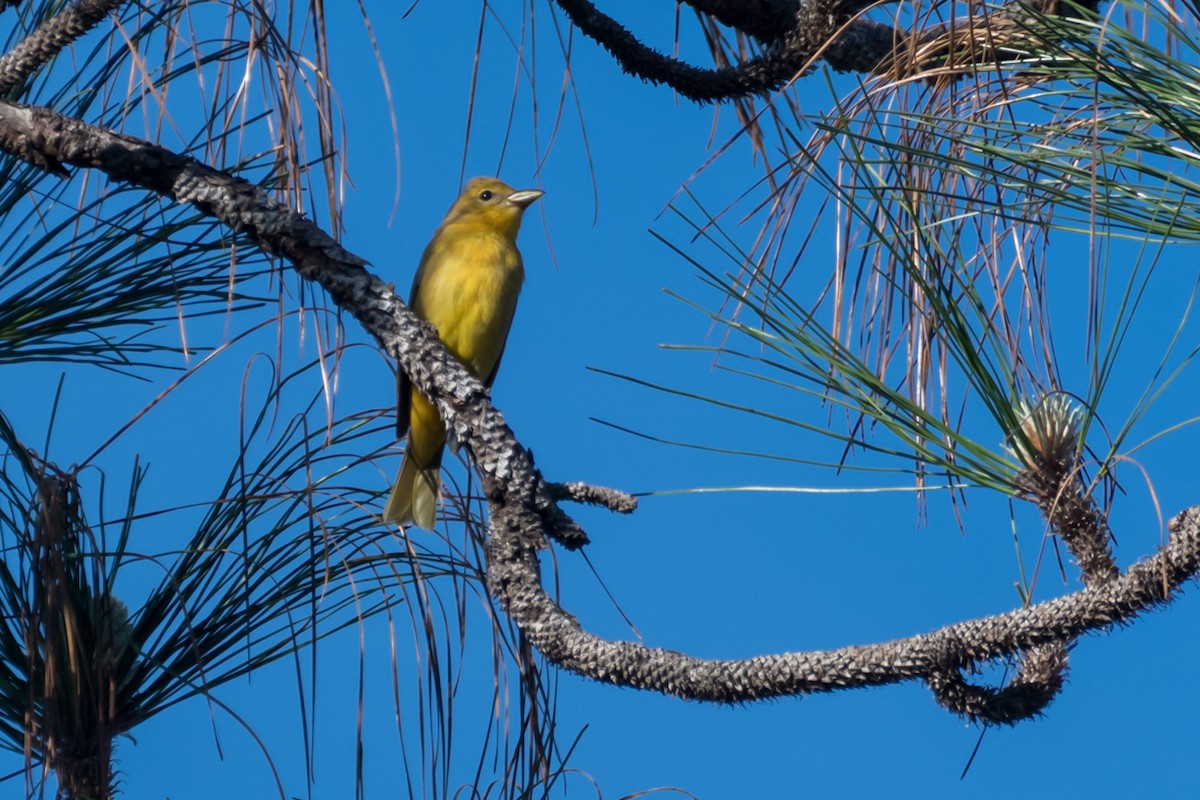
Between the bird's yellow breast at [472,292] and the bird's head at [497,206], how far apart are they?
0.12 m

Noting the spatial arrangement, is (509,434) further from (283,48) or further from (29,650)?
(29,650)

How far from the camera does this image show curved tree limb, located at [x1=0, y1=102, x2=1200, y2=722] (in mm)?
1427

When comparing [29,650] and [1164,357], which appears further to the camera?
[29,650]

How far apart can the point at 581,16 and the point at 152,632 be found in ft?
4.61

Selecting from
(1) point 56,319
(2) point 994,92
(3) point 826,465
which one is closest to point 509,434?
(3) point 826,465

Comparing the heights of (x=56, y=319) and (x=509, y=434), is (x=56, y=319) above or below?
above

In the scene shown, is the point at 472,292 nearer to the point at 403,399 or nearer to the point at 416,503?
the point at 403,399

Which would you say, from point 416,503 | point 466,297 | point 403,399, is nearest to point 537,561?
point 416,503

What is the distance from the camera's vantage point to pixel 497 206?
4.46 metres

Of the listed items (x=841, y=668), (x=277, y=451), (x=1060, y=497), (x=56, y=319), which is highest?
(x=56, y=319)

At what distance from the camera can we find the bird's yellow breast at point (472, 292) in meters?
4.03

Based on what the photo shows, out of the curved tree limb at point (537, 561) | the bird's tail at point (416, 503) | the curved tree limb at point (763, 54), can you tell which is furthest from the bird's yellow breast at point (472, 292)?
the curved tree limb at point (537, 561)

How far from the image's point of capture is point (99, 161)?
1968mm

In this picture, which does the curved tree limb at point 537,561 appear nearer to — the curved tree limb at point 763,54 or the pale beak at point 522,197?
the curved tree limb at point 763,54
